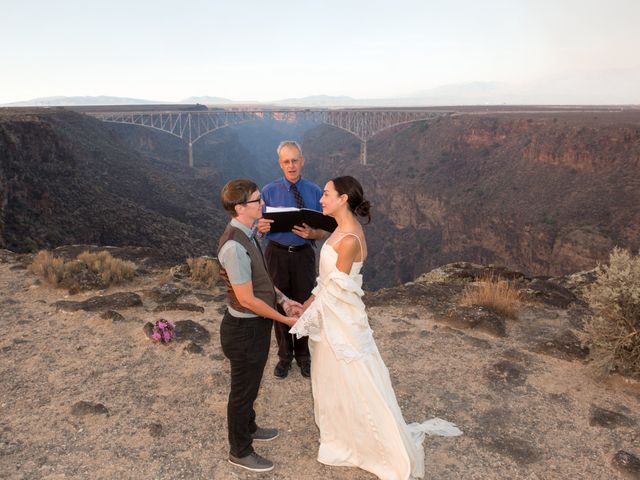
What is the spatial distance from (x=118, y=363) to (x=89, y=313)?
188cm

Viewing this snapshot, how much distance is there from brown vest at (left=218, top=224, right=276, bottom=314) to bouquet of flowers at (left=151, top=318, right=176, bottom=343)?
3.36 metres

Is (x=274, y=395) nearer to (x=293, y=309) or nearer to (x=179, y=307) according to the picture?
(x=293, y=309)

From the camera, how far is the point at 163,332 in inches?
243

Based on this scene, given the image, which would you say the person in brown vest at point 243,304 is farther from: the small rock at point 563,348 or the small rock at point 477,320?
the small rock at point 477,320

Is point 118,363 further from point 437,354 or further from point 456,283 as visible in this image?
point 456,283

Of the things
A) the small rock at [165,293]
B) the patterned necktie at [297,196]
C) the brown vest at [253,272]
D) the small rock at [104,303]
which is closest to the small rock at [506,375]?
the patterned necktie at [297,196]

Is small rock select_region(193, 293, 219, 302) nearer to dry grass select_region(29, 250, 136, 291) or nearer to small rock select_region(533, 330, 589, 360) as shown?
dry grass select_region(29, 250, 136, 291)

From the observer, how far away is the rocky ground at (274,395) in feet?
12.5

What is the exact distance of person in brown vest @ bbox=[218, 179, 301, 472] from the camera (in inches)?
118

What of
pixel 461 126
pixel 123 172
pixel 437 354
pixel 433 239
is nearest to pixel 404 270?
pixel 433 239

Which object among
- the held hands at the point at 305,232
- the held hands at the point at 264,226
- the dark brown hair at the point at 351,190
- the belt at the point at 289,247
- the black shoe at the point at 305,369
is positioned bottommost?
the black shoe at the point at 305,369

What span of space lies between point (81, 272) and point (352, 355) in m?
7.20

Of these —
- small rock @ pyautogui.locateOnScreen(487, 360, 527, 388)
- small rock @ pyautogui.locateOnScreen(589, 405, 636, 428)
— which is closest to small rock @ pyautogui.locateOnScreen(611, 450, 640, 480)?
small rock @ pyautogui.locateOnScreen(589, 405, 636, 428)

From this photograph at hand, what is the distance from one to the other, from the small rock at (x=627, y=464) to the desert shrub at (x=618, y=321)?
1518mm
